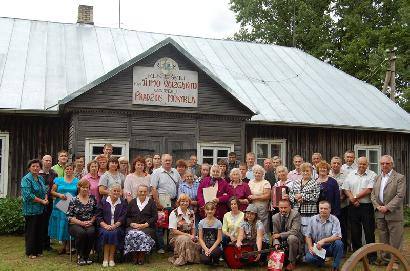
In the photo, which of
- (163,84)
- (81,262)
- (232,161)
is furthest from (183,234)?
(163,84)

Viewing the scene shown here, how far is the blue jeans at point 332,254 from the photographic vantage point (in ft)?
24.3

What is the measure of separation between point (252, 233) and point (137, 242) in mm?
1763

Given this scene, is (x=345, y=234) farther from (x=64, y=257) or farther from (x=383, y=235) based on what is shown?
(x=64, y=257)

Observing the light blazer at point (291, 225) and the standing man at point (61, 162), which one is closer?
the light blazer at point (291, 225)

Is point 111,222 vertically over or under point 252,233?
over

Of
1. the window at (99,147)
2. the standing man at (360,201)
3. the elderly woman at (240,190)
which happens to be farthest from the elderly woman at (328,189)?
the window at (99,147)

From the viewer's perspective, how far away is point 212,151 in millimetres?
12461

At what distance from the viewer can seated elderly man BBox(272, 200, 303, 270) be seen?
A: 24.5ft

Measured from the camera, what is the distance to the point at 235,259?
7656mm

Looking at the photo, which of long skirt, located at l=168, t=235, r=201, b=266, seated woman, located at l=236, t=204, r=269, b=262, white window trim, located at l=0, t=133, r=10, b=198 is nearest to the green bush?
white window trim, located at l=0, t=133, r=10, b=198

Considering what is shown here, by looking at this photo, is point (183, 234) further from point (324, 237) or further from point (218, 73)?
point (218, 73)

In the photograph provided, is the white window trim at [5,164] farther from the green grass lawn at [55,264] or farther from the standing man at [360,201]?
the standing man at [360,201]

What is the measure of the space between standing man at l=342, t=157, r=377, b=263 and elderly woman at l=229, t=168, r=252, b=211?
164 cm

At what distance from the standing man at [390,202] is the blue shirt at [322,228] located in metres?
0.90
